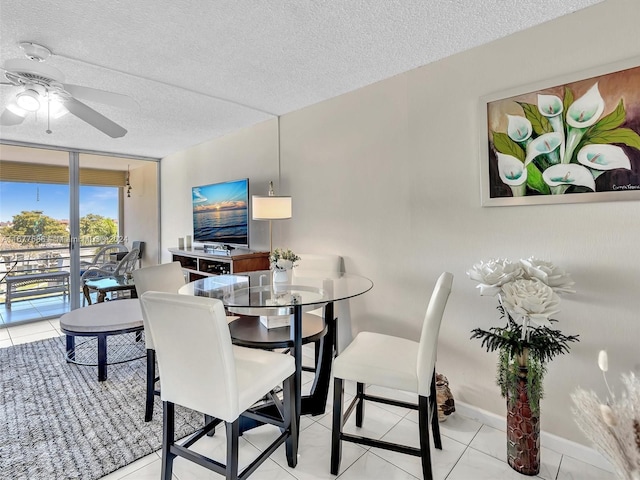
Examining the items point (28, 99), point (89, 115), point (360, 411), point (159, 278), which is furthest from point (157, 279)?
point (360, 411)

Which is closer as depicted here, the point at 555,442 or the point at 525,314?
the point at 525,314

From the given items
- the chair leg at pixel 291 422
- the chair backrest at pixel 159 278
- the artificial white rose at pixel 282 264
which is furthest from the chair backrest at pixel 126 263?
the chair leg at pixel 291 422

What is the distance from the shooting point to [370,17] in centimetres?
175

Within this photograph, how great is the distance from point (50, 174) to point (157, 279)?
3430mm

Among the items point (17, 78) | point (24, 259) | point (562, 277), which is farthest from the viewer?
point (24, 259)

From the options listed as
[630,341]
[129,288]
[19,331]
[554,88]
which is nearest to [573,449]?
[630,341]

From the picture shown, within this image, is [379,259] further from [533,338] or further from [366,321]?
[533,338]

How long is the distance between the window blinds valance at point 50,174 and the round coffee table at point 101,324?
2.43 m

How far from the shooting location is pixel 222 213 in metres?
4.00

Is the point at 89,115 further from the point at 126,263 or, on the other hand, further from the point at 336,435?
the point at 126,263

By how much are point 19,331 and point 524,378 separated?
5.18 metres

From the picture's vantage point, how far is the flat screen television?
3705mm

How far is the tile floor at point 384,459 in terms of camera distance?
1.67 metres

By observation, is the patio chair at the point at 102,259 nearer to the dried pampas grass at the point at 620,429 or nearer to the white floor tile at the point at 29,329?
the white floor tile at the point at 29,329
